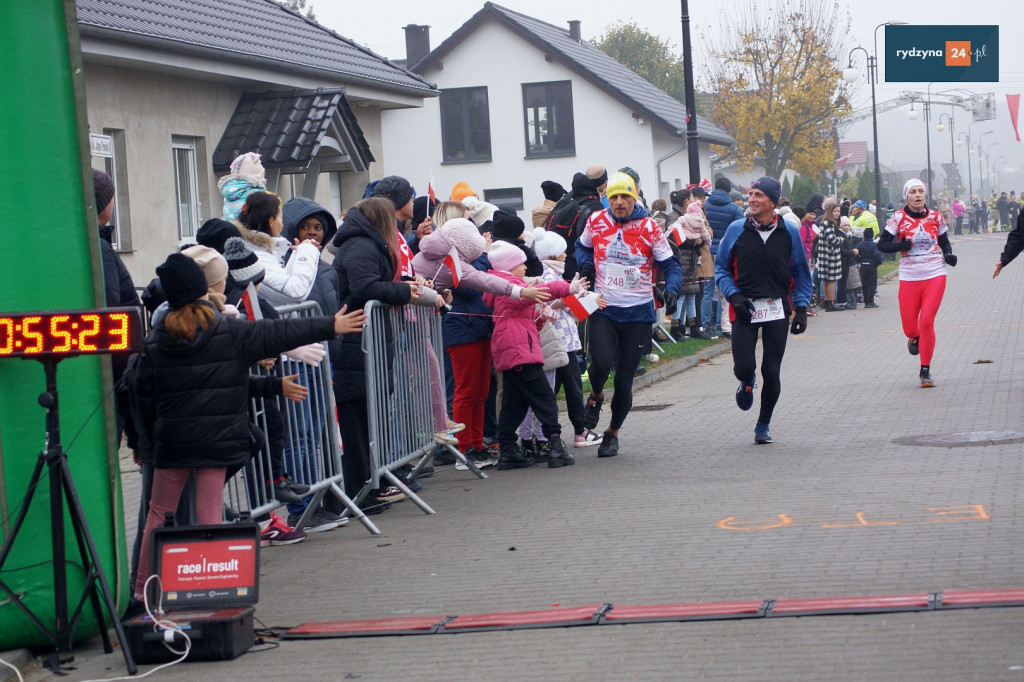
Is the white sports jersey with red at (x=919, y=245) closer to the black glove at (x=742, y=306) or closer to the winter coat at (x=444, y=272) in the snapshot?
the black glove at (x=742, y=306)

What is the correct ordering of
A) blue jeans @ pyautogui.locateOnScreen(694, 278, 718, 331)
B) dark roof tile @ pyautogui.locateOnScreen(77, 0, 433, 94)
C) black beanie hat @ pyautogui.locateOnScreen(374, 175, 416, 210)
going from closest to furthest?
black beanie hat @ pyautogui.locateOnScreen(374, 175, 416, 210), dark roof tile @ pyautogui.locateOnScreen(77, 0, 433, 94), blue jeans @ pyautogui.locateOnScreen(694, 278, 718, 331)

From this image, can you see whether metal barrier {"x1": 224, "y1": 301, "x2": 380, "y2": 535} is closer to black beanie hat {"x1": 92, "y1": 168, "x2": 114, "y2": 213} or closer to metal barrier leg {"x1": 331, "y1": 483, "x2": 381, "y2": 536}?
metal barrier leg {"x1": 331, "y1": 483, "x2": 381, "y2": 536}

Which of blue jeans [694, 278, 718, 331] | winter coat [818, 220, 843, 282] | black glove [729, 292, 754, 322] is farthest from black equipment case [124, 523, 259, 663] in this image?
winter coat [818, 220, 843, 282]

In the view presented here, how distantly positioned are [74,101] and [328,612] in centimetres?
250

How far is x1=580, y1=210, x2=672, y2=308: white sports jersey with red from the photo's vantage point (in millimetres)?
10258

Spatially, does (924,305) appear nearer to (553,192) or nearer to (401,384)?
(553,192)

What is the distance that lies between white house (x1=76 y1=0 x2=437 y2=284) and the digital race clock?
8.73 meters

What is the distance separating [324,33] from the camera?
21.9m

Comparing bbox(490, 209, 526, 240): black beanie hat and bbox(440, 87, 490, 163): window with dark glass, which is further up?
bbox(440, 87, 490, 163): window with dark glass

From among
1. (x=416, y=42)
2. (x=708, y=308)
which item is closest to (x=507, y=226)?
(x=708, y=308)

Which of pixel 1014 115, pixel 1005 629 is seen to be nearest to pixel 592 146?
pixel 1014 115

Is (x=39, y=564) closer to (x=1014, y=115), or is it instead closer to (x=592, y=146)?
(x=592, y=146)

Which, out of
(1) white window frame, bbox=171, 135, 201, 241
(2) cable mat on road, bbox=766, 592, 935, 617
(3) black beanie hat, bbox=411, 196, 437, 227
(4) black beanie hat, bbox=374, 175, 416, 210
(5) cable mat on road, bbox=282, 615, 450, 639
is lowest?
(5) cable mat on road, bbox=282, 615, 450, 639

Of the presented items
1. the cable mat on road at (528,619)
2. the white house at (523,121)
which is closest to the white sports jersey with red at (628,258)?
the cable mat on road at (528,619)
